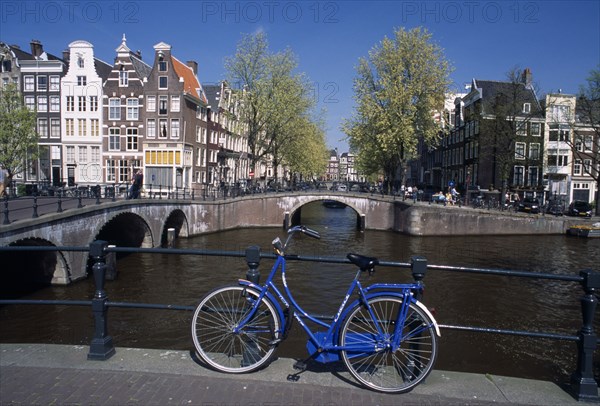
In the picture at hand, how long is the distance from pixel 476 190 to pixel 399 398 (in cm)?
4338

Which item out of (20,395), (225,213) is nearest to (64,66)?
(225,213)

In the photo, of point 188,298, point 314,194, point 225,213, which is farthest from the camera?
point 314,194

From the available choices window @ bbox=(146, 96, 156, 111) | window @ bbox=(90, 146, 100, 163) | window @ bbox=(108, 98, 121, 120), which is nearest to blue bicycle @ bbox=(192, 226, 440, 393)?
window @ bbox=(146, 96, 156, 111)

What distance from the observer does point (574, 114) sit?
4484 centimetres

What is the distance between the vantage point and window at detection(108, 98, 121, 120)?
44.0 metres

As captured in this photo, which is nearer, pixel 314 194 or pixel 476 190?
pixel 314 194

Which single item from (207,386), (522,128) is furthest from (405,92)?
(207,386)

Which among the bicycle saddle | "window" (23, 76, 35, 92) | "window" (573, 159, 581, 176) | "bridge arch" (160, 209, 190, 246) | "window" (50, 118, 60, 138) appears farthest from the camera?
"window" (573, 159, 581, 176)

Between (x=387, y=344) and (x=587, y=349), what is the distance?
5.49ft

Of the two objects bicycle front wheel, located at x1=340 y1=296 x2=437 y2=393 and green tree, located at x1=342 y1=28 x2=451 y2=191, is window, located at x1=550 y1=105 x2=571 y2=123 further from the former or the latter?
bicycle front wheel, located at x1=340 y1=296 x2=437 y2=393

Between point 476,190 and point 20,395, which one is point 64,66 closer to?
point 476,190

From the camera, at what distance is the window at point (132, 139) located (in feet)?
144

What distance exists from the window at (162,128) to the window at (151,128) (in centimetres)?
55

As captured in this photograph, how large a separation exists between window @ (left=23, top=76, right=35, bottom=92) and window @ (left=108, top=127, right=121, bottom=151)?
9073 mm
